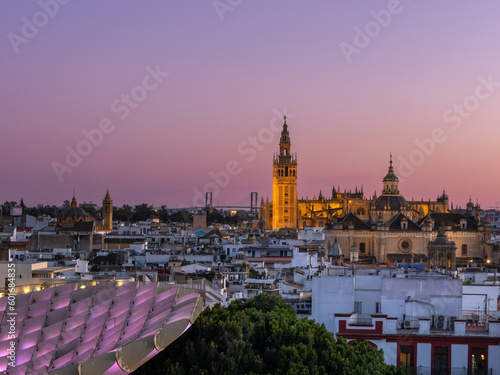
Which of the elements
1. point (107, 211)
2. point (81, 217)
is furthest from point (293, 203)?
point (81, 217)

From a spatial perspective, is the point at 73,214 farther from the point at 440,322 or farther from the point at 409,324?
the point at 409,324

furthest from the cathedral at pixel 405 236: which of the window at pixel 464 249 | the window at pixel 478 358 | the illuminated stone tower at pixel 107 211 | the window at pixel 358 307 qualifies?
the illuminated stone tower at pixel 107 211

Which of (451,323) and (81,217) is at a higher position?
(81,217)

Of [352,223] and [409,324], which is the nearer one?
[409,324]

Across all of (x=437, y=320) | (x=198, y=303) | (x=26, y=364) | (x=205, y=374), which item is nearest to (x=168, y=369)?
(x=205, y=374)

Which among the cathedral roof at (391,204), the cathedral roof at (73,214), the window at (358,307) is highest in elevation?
the cathedral roof at (391,204)

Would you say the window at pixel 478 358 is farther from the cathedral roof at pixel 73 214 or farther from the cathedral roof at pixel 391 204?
the cathedral roof at pixel 73 214

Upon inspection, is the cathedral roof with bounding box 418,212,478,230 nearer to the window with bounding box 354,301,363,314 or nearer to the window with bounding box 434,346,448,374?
the window with bounding box 354,301,363,314

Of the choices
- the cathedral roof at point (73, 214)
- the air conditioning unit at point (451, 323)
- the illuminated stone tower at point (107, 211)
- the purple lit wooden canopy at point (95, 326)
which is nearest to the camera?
the purple lit wooden canopy at point (95, 326)
